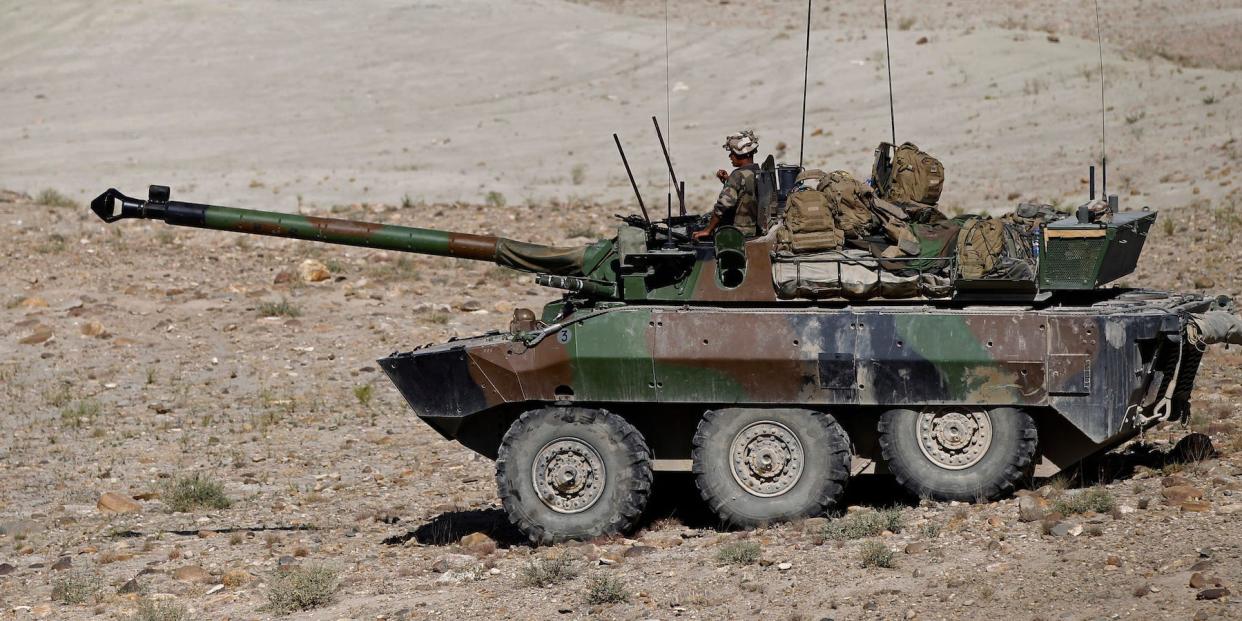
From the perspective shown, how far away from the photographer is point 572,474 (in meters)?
12.5

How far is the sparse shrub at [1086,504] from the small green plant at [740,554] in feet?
6.89

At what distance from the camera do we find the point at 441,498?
14.9 m

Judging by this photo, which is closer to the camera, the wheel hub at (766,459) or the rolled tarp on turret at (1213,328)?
the rolled tarp on turret at (1213,328)

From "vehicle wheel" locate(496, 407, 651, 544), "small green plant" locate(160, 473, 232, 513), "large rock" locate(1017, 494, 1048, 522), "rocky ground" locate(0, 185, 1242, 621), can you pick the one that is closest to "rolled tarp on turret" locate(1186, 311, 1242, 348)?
"rocky ground" locate(0, 185, 1242, 621)

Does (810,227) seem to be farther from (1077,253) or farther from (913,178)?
(1077,253)

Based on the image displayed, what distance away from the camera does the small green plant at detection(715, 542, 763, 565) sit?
11344mm

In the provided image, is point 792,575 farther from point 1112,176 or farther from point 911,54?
point 911,54

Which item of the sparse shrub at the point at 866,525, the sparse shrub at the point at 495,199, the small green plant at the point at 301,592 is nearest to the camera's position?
the small green plant at the point at 301,592

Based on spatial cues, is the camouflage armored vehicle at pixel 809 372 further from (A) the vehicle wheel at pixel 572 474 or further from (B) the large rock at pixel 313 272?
(B) the large rock at pixel 313 272

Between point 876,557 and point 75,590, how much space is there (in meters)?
5.32

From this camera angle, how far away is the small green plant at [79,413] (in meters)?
17.8

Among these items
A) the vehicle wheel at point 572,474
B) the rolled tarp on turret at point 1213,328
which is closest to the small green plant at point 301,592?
the vehicle wheel at point 572,474

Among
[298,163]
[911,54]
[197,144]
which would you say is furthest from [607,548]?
[911,54]

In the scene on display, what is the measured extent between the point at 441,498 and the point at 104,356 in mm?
7351
